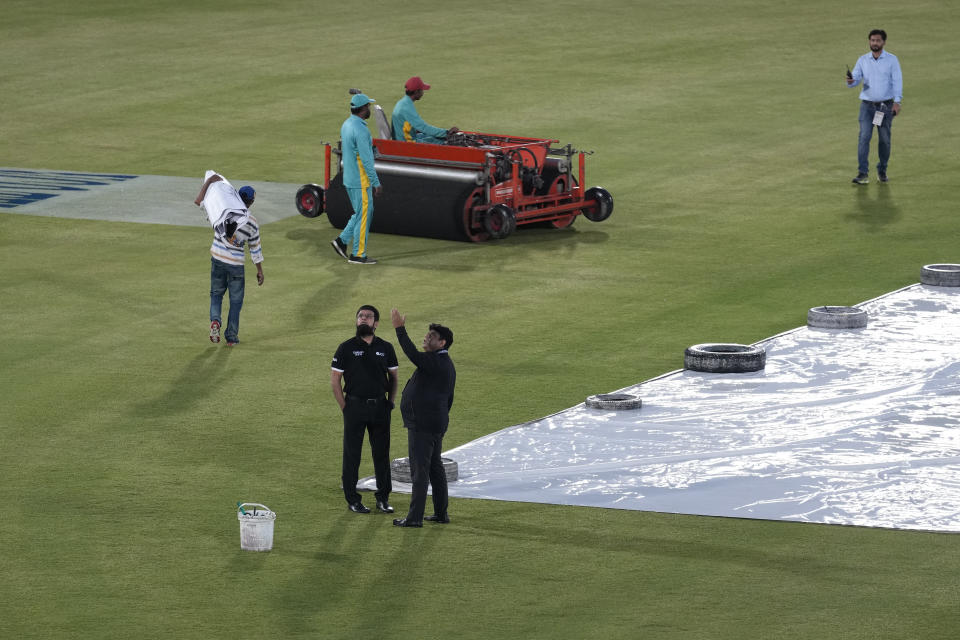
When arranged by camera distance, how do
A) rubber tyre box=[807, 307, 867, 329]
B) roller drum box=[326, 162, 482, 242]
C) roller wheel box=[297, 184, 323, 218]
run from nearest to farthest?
rubber tyre box=[807, 307, 867, 329] → roller drum box=[326, 162, 482, 242] → roller wheel box=[297, 184, 323, 218]

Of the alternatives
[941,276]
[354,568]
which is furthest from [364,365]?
[941,276]

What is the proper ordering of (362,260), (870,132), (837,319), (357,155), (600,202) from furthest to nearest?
(870,132) < (600,202) < (362,260) < (357,155) < (837,319)

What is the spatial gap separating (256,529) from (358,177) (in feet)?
34.8

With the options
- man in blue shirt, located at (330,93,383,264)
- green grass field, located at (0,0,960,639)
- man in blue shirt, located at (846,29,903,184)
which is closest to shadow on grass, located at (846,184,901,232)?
green grass field, located at (0,0,960,639)

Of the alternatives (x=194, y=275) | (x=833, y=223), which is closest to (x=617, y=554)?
(x=194, y=275)

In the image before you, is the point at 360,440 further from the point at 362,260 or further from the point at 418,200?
the point at 418,200

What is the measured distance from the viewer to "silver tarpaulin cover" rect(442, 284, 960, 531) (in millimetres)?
12383

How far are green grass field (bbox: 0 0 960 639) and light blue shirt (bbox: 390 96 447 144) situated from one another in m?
1.57

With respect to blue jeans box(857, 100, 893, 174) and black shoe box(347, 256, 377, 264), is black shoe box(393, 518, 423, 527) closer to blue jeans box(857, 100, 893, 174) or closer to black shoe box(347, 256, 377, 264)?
black shoe box(347, 256, 377, 264)

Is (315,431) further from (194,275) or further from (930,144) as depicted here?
(930,144)

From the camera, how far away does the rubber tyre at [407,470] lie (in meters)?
12.7

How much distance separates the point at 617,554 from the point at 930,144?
68.9 feet

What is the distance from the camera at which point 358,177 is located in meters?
21.2

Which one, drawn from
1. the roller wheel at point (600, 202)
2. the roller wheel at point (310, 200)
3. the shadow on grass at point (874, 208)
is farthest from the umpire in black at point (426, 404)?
the shadow on grass at point (874, 208)
